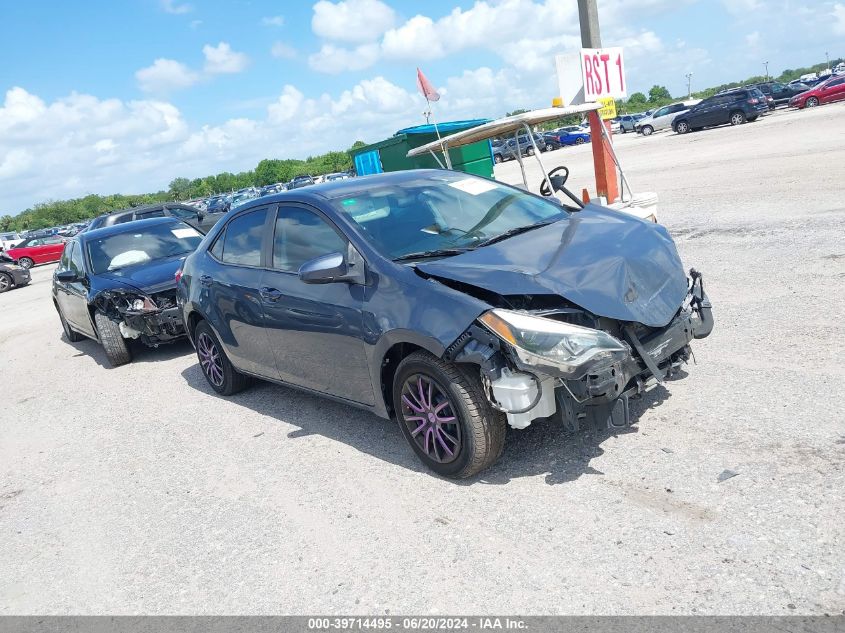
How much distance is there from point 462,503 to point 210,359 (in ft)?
11.6

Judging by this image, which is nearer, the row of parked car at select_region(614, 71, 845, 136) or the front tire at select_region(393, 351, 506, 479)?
the front tire at select_region(393, 351, 506, 479)

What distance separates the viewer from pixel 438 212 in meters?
4.92

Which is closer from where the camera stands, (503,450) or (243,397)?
(503,450)

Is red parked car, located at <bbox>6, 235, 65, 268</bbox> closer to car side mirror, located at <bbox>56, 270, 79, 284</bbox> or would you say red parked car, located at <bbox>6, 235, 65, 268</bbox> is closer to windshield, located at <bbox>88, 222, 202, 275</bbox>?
car side mirror, located at <bbox>56, 270, 79, 284</bbox>

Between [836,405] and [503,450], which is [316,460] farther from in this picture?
[836,405]

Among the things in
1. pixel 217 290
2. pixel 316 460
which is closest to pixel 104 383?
pixel 217 290

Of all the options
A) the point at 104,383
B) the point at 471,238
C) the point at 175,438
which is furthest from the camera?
the point at 104,383

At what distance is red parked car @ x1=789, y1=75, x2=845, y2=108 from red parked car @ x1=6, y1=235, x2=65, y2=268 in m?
36.3

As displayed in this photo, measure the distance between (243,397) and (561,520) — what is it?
3.81 meters

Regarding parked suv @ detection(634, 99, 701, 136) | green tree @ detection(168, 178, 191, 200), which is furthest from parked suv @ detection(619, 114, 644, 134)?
green tree @ detection(168, 178, 191, 200)

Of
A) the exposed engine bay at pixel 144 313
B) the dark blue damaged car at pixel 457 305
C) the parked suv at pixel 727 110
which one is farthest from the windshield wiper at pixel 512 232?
the parked suv at pixel 727 110

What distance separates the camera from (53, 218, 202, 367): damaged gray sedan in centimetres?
838

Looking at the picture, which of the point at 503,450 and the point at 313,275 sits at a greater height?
the point at 313,275

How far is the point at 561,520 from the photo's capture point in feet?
11.7
